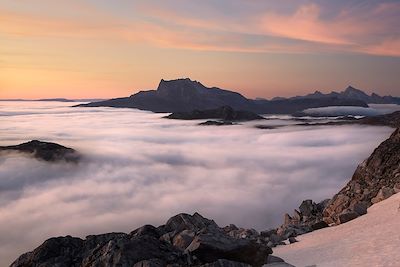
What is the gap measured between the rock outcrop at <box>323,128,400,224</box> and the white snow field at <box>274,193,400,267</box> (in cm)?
565

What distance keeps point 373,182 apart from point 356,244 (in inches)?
998

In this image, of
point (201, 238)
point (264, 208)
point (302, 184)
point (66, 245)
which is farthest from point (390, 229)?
point (302, 184)

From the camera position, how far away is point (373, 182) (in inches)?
1967

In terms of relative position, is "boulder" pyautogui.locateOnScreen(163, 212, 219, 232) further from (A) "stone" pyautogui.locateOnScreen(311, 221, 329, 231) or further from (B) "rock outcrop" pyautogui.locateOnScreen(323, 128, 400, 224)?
(B) "rock outcrop" pyautogui.locateOnScreen(323, 128, 400, 224)

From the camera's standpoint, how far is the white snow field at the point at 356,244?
77.2ft

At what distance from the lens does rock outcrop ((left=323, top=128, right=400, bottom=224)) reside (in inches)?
1705

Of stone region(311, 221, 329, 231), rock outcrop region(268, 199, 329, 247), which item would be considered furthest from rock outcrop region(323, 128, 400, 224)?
rock outcrop region(268, 199, 329, 247)

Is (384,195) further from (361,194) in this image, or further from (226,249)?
(226,249)

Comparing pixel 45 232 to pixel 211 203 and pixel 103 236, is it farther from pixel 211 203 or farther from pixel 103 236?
pixel 103 236

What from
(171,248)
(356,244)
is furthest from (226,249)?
(356,244)

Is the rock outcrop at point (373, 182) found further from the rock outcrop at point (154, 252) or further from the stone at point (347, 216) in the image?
the rock outcrop at point (154, 252)

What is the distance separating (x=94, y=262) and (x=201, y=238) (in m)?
6.30

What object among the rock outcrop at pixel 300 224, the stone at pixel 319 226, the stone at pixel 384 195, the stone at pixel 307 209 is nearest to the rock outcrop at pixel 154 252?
the rock outcrop at pixel 300 224

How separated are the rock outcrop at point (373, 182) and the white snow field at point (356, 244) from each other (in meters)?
5.65
